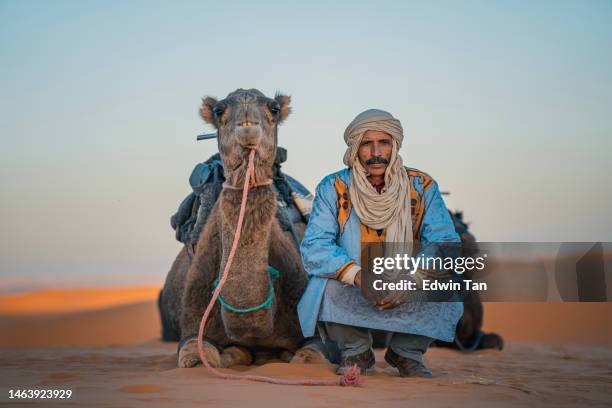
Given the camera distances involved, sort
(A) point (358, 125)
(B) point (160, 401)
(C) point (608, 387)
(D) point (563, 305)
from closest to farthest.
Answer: (B) point (160, 401) < (C) point (608, 387) < (A) point (358, 125) < (D) point (563, 305)

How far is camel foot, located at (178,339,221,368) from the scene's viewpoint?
21.0 feet

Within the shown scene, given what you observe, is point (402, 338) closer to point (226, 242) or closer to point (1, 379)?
point (226, 242)

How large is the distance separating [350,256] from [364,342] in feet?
2.05

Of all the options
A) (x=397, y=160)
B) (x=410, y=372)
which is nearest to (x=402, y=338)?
(x=410, y=372)

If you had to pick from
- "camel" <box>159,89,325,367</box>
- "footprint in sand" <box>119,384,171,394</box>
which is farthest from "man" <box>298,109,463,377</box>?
"footprint in sand" <box>119,384,171,394</box>

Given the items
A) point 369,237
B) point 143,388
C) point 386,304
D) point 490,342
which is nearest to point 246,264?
point 369,237

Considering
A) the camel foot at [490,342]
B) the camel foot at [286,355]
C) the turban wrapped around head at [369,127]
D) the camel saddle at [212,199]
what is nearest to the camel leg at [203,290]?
the camel saddle at [212,199]

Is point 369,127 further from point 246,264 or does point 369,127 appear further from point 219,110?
point 246,264

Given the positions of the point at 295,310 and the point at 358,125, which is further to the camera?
the point at 295,310

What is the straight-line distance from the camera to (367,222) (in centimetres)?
614

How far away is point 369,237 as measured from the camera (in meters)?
6.21

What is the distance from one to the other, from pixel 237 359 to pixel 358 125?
2046mm

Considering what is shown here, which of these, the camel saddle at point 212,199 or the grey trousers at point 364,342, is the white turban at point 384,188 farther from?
the camel saddle at point 212,199

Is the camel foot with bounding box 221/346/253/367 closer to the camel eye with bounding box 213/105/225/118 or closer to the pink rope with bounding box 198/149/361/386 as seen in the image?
the pink rope with bounding box 198/149/361/386
